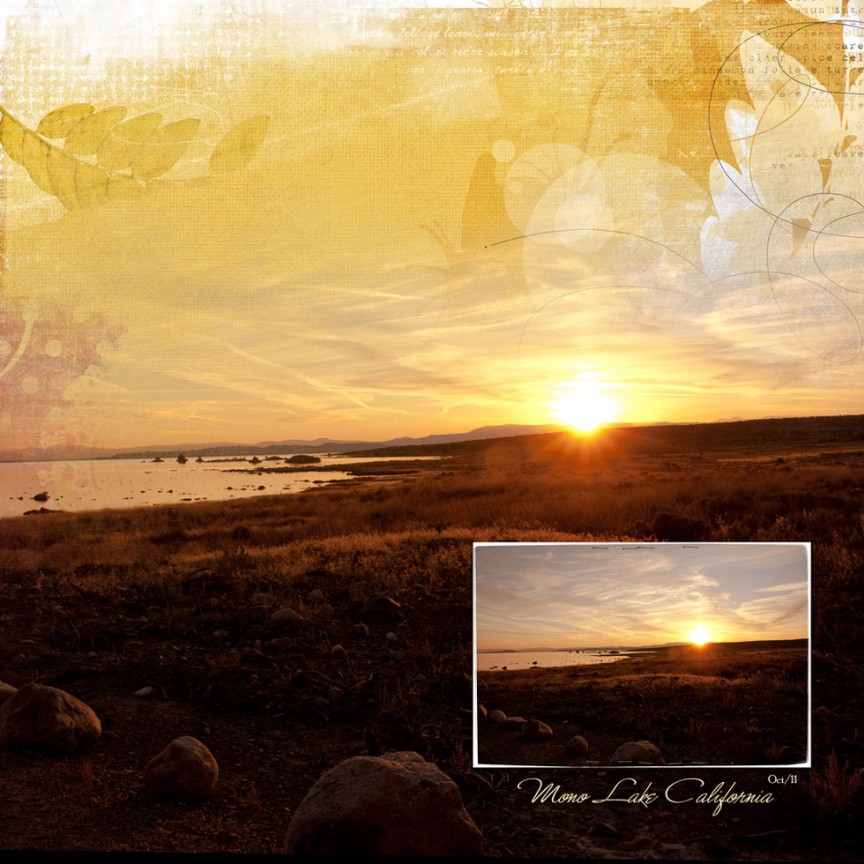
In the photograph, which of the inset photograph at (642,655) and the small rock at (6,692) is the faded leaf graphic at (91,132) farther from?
the inset photograph at (642,655)

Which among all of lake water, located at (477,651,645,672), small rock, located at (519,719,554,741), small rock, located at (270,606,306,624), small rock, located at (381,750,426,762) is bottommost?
small rock, located at (381,750,426,762)

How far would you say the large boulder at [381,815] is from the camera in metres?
3.20

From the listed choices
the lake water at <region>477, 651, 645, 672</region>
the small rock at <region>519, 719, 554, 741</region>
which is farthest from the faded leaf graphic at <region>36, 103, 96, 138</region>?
the small rock at <region>519, 719, 554, 741</region>

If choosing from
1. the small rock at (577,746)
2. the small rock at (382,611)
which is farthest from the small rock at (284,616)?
the small rock at (577,746)

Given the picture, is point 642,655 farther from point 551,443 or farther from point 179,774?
point 179,774

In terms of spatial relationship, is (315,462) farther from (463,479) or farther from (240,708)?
(240,708)

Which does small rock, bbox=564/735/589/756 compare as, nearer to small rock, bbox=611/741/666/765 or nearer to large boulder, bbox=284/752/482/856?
small rock, bbox=611/741/666/765

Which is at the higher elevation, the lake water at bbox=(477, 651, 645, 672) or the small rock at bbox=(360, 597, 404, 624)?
the small rock at bbox=(360, 597, 404, 624)

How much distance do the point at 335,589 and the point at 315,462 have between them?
65cm

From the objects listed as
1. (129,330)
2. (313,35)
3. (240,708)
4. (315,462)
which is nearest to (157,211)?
(129,330)

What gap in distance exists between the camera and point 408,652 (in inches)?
162

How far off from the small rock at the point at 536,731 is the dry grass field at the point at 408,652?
56mm

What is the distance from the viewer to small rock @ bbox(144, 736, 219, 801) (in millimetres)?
3496

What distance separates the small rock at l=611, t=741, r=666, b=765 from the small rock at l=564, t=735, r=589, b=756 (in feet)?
0.45
